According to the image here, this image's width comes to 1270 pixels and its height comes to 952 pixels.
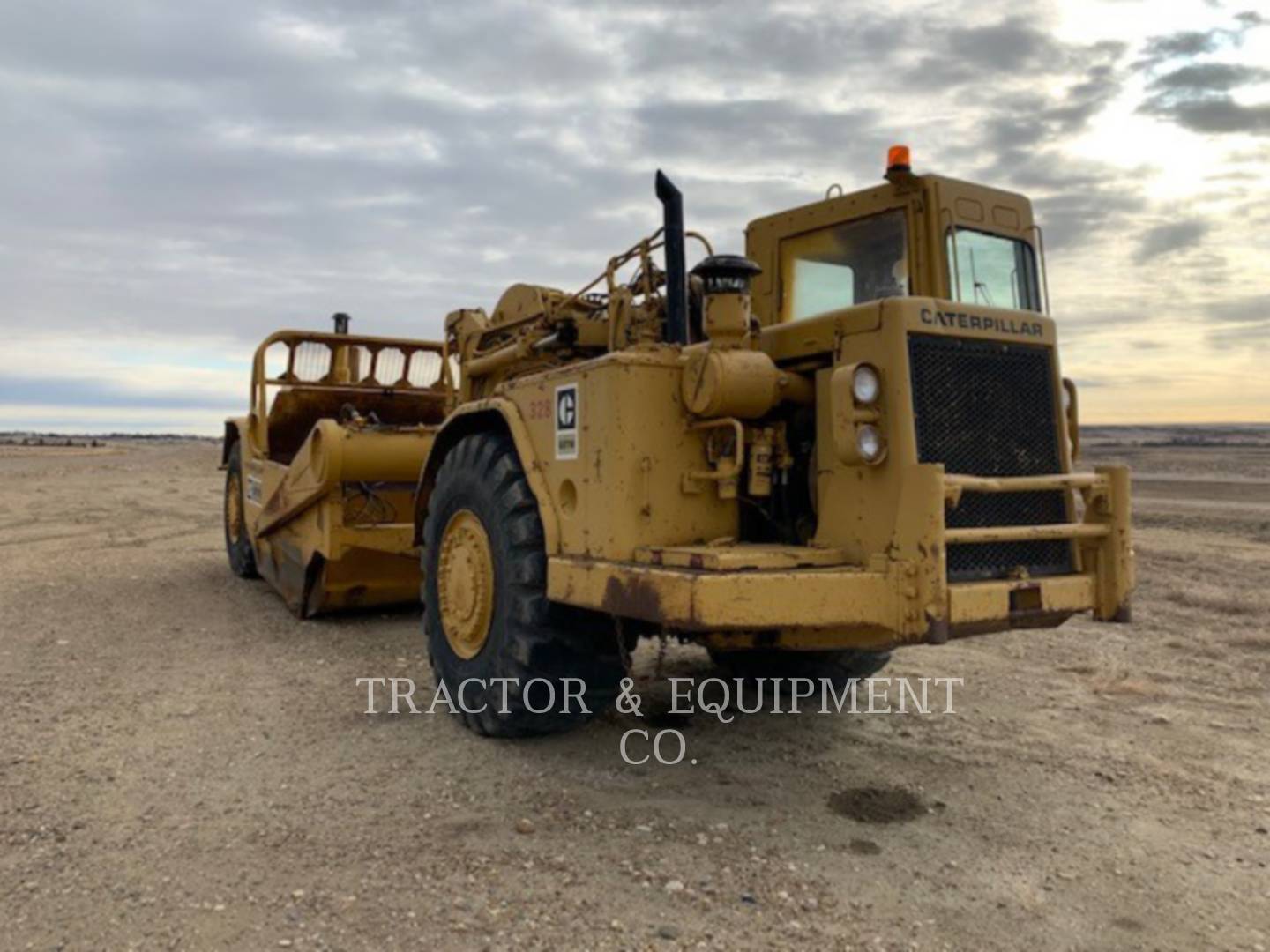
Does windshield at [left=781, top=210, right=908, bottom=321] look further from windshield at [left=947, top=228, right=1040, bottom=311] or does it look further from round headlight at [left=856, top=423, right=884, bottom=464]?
round headlight at [left=856, top=423, right=884, bottom=464]

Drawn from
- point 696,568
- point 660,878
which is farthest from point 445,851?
point 696,568

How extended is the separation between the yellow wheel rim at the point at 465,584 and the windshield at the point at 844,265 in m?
1.81

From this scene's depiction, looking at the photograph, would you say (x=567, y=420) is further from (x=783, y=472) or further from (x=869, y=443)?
(x=869, y=443)

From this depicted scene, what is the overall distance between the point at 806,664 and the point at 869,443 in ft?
6.47

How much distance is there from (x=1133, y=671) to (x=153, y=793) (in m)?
5.37

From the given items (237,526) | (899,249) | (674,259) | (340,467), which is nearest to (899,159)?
(899,249)

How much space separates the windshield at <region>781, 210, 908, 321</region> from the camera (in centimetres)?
460

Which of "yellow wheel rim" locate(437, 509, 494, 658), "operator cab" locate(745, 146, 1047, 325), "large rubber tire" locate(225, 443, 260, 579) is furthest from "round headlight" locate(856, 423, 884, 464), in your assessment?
"large rubber tire" locate(225, 443, 260, 579)

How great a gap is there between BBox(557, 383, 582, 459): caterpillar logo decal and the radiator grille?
1.34 meters

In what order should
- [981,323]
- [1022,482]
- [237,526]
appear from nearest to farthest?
[1022,482] < [981,323] < [237,526]

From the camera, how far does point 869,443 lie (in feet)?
11.6

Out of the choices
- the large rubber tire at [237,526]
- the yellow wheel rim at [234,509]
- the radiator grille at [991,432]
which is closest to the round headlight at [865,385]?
the radiator grille at [991,432]

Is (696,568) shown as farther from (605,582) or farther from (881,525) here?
(881,525)

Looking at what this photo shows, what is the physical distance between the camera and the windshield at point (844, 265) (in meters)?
4.60
